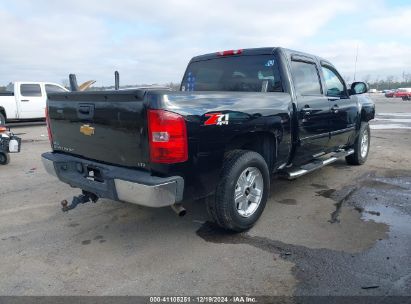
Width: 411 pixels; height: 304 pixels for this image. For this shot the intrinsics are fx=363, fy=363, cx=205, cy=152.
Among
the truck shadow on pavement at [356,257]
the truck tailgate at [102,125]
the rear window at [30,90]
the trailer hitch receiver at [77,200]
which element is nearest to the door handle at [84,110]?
the truck tailgate at [102,125]

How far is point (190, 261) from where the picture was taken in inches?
129

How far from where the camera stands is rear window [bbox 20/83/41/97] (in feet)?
48.2

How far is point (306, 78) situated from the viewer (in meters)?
4.98

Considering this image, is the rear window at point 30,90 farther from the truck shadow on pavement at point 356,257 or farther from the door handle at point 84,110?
the truck shadow on pavement at point 356,257


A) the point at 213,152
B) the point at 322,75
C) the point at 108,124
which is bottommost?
the point at 213,152

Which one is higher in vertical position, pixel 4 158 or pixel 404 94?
pixel 404 94

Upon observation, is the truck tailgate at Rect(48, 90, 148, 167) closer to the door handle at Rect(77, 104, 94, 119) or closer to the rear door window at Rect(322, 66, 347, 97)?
the door handle at Rect(77, 104, 94, 119)

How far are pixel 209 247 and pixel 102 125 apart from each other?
1.56m

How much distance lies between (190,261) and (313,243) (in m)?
1.25

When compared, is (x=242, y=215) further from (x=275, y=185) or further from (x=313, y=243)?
(x=275, y=185)

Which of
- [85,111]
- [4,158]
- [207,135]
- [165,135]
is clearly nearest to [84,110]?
[85,111]

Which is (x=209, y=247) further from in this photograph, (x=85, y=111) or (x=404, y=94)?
(x=404, y=94)

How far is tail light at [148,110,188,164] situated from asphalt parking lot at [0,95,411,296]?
1000 mm

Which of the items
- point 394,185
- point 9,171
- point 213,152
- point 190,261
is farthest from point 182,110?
point 9,171
